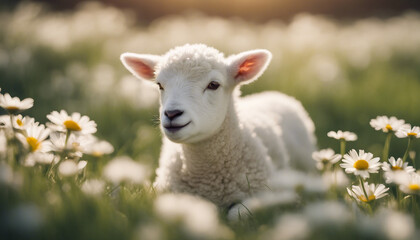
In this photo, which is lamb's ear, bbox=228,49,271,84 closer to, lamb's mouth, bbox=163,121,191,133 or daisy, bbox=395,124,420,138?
lamb's mouth, bbox=163,121,191,133

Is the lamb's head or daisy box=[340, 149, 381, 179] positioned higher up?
the lamb's head

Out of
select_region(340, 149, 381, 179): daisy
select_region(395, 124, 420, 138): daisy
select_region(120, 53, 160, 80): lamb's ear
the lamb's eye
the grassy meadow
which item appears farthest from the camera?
select_region(120, 53, 160, 80): lamb's ear

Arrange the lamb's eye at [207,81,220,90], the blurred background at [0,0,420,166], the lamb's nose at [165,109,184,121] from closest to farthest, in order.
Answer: the lamb's nose at [165,109,184,121] < the lamb's eye at [207,81,220,90] < the blurred background at [0,0,420,166]

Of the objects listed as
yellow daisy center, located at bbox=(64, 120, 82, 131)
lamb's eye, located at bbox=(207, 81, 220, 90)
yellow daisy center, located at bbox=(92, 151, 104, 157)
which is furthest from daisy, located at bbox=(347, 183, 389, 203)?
yellow daisy center, located at bbox=(64, 120, 82, 131)

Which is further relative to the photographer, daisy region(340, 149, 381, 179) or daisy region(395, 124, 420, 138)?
daisy region(395, 124, 420, 138)

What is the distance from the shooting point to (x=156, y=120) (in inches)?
223

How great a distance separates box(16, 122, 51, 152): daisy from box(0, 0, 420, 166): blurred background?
1190 millimetres

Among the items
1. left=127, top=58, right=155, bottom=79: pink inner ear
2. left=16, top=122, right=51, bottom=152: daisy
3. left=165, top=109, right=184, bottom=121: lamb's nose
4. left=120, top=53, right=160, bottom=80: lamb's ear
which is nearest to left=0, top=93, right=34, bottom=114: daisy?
left=16, top=122, right=51, bottom=152: daisy

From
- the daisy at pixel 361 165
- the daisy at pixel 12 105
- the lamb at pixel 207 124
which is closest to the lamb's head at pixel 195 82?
the lamb at pixel 207 124

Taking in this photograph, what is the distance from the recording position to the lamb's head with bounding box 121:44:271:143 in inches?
104

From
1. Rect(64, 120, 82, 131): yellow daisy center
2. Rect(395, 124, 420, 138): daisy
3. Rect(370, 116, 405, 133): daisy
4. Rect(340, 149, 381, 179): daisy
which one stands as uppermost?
Rect(370, 116, 405, 133): daisy

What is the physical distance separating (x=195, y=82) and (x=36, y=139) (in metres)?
1.13

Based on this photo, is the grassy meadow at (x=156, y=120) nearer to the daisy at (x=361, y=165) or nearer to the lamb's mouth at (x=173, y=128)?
the daisy at (x=361, y=165)

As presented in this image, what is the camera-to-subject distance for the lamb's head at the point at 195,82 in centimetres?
265
